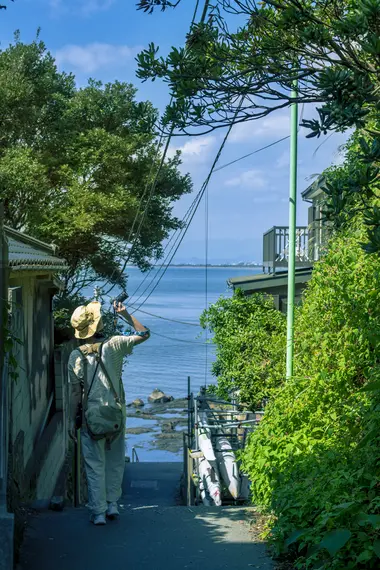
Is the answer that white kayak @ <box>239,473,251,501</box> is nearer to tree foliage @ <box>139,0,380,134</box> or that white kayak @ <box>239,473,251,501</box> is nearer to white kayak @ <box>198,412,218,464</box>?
white kayak @ <box>198,412,218,464</box>

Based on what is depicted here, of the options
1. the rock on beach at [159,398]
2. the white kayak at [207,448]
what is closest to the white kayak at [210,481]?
the white kayak at [207,448]

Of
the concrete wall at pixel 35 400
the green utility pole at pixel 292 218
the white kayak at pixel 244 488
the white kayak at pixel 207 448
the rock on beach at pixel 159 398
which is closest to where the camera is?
the concrete wall at pixel 35 400

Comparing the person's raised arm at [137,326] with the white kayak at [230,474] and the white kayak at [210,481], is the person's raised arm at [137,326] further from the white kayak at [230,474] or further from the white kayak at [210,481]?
the white kayak at [230,474]

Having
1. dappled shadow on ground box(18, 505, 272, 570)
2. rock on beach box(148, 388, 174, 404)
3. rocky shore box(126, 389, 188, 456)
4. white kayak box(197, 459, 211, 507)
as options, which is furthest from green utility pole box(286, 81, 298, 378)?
rock on beach box(148, 388, 174, 404)

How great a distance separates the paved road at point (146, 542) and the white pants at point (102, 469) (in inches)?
8.4

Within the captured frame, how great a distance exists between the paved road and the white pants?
215mm

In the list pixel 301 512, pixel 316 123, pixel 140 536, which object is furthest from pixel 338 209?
pixel 140 536

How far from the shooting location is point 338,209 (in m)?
4.29

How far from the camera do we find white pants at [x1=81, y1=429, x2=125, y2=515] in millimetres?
6715

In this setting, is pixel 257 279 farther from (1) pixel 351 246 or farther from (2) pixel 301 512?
(2) pixel 301 512

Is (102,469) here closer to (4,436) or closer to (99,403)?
(99,403)

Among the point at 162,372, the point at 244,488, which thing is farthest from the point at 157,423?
the point at 244,488

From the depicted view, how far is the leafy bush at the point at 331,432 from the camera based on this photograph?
466 cm

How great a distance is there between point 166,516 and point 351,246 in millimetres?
3141
